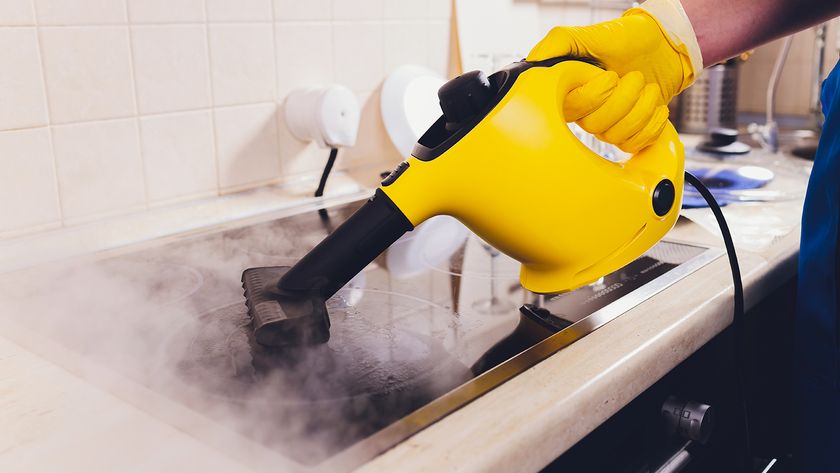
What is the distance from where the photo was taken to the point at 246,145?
3.79ft

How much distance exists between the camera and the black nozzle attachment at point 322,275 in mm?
624

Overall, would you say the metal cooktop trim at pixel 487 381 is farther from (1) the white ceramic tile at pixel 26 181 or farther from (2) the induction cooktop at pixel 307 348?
(1) the white ceramic tile at pixel 26 181

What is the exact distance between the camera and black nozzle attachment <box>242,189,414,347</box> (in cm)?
62

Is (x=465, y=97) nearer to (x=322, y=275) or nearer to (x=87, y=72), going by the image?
(x=322, y=275)

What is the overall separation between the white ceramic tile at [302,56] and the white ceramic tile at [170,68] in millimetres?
136

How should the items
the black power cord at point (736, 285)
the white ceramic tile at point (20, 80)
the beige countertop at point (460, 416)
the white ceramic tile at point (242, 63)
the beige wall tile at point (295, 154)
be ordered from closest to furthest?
the beige countertop at point (460, 416) → the black power cord at point (736, 285) → the white ceramic tile at point (20, 80) → the white ceramic tile at point (242, 63) → the beige wall tile at point (295, 154)

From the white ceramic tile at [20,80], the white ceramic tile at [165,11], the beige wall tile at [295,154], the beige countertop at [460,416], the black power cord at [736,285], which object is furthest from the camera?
the beige wall tile at [295,154]

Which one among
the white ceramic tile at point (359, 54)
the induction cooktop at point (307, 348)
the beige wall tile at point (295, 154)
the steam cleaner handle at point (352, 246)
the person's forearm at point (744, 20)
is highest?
the person's forearm at point (744, 20)

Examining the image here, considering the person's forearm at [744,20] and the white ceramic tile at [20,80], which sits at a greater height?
Answer: the person's forearm at [744,20]

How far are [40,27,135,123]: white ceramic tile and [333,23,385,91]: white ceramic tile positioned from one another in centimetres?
38

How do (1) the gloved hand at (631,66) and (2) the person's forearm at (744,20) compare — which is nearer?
(1) the gloved hand at (631,66)

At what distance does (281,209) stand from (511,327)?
0.51m

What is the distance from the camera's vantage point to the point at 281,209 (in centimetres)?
111

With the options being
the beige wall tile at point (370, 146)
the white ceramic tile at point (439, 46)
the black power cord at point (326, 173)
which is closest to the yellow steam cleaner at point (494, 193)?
the black power cord at point (326, 173)
